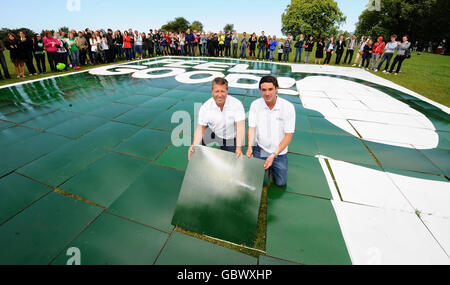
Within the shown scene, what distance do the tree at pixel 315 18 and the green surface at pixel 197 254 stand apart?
142ft

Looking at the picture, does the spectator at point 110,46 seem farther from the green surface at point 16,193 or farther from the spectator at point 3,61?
the green surface at point 16,193

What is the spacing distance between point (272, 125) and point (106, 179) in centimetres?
275

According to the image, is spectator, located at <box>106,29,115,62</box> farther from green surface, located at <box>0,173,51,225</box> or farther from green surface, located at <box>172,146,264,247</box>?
green surface, located at <box>172,146,264,247</box>

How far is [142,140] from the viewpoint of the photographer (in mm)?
3990

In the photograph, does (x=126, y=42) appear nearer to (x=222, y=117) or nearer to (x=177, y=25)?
(x=222, y=117)

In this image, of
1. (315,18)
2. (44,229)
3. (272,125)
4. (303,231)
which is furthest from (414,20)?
(44,229)

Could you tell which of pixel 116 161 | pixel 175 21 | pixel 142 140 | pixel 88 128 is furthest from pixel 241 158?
pixel 175 21

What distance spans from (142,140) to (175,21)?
89994 millimetres

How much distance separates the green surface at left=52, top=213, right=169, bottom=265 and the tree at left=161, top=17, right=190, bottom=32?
84.7m

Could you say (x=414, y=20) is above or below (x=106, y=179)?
above

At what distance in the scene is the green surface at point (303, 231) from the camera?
194cm

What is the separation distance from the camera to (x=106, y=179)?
2920mm

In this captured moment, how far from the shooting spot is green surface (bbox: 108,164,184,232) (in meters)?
2.32

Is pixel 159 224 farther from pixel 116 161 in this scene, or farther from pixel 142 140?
pixel 142 140
